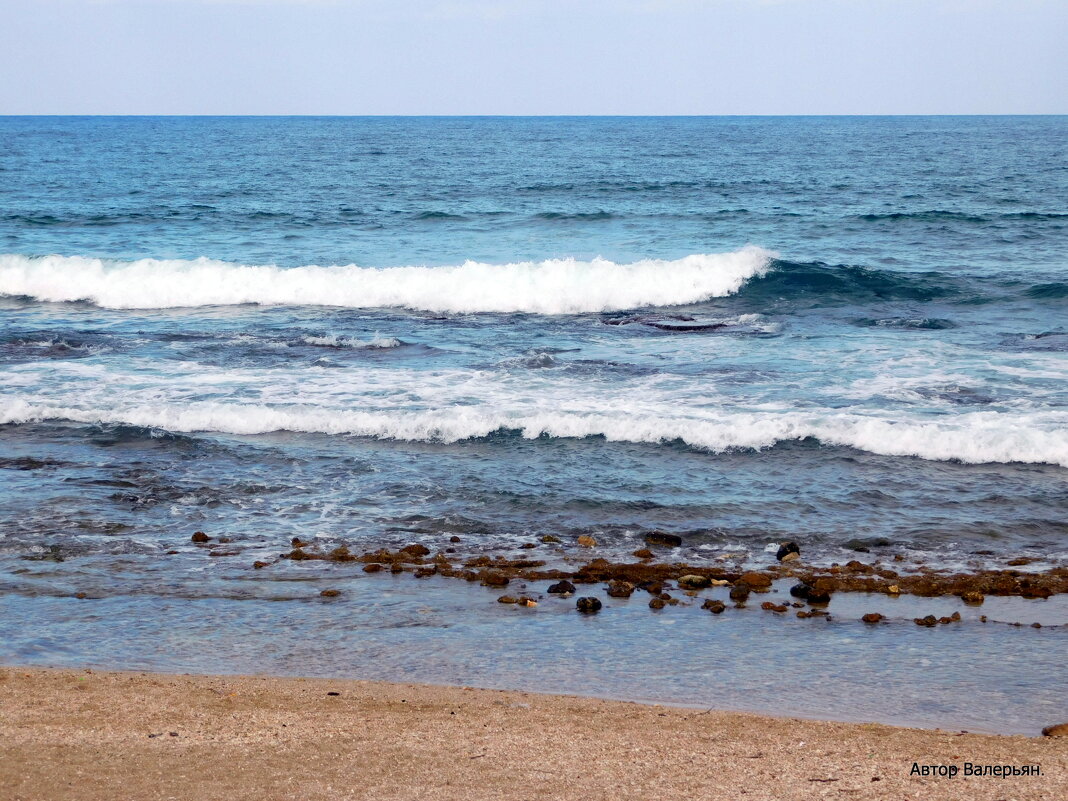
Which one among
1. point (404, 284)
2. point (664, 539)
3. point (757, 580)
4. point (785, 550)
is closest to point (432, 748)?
point (757, 580)

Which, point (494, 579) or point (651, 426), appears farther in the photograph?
point (651, 426)

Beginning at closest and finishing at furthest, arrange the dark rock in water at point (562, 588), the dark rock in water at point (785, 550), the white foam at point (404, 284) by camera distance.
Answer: the dark rock in water at point (562, 588) < the dark rock in water at point (785, 550) < the white foam at point (404, 284)

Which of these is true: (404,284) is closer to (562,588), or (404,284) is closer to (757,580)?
(562,588)

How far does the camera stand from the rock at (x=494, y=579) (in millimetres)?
8320

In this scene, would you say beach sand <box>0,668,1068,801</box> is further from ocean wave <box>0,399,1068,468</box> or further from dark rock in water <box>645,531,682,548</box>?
ocean wave <box>0,399,1068,468</box>

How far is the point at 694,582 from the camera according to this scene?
326 inches

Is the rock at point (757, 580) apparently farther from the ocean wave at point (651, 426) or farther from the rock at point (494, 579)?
the ocean wave at point (651, 426)

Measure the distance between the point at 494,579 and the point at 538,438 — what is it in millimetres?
4377

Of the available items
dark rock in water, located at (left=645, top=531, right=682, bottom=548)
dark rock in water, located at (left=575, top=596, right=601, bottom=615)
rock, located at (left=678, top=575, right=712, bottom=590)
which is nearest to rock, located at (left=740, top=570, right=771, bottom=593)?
rock, located at (left=678, top=575, right=712, bottom=590)

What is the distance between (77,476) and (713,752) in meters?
8.23

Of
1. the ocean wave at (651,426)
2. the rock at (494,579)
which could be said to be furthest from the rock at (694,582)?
the ocean wave at (651,426)

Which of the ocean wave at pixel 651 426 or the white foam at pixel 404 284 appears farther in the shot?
the white foam at pixel 404 284

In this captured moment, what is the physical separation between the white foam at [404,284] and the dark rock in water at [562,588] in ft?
48.2

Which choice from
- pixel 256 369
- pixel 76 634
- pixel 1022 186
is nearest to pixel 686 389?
pixel 256 369
